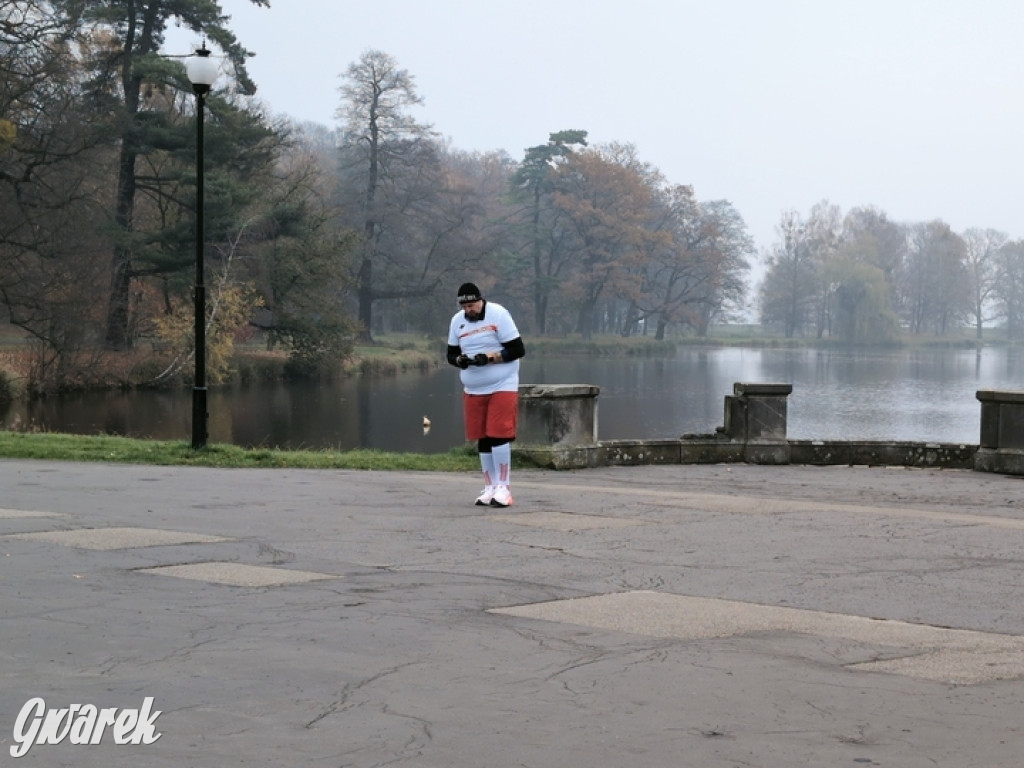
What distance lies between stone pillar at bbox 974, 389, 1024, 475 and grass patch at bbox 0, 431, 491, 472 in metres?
6.59

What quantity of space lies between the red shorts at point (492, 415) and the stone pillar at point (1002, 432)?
299 inches

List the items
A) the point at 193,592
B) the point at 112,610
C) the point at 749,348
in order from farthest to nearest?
the point at 749,348, the point at 193,592, the point at 112,610

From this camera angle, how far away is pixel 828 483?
15.4 metres

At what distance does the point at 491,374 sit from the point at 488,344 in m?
0.27

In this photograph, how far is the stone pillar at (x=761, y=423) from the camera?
60.2 ft

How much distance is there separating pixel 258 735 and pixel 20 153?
43.3 metres

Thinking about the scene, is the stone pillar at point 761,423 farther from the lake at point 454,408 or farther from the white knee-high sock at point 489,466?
the lake at point 454,408

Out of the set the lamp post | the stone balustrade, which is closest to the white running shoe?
the stone balustrade

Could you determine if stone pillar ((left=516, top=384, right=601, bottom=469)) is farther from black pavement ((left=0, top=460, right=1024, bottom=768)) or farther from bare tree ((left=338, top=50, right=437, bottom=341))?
bare tree ((left=338, top=50, right=437, bottom=341))

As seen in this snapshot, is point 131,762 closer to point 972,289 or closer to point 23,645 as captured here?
point 23,645

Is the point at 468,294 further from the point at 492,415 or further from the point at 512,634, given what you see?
the point at 512,634

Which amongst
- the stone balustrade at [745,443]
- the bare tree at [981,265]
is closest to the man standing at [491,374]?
the stone balustrade at [745,443]

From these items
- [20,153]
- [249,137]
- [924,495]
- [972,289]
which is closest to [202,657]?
[924,495]

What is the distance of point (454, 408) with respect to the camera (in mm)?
46719
